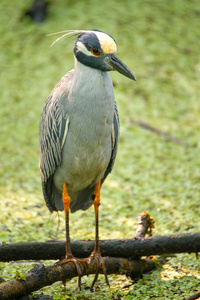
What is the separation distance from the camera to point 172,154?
596cm

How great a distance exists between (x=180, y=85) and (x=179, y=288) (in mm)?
4555

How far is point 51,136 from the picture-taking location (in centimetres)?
356

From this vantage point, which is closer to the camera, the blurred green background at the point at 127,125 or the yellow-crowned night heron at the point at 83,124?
the yellow-crowned night heron at the point at 83,124

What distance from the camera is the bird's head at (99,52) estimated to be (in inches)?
122

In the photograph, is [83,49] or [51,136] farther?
[51,136]

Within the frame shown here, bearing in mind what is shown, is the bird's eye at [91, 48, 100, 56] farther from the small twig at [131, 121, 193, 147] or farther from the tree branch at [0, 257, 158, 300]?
the small twig at [131, 121, 193, 147]

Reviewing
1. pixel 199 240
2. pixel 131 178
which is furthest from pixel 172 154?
pixel 199 240

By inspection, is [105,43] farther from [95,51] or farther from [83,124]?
[83,124]

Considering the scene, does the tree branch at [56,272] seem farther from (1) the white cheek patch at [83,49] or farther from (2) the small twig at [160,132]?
(2) the small twig at [160,132]

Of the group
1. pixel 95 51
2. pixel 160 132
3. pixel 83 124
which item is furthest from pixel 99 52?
pixel 160 132

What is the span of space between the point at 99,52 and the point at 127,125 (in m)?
3.47

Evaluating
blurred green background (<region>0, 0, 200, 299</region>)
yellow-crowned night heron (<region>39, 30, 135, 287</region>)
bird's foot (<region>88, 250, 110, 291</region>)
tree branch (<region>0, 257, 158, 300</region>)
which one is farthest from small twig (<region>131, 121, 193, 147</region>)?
bird's foot (<region>88, 250, 110, 291</region>)

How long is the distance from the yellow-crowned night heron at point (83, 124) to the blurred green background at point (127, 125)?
0.77m

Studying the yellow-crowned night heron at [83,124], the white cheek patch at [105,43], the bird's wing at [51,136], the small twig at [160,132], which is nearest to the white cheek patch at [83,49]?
the yellow-crowned night heron at [83,124]
